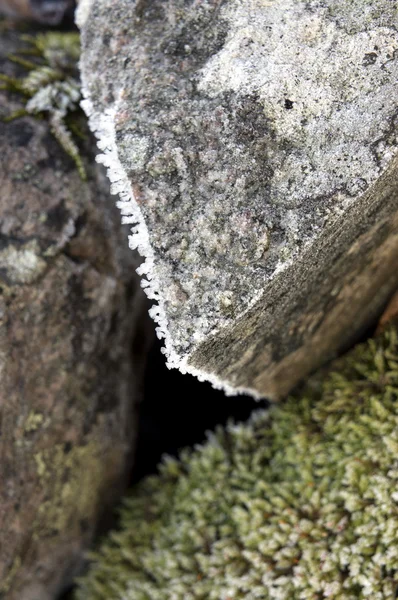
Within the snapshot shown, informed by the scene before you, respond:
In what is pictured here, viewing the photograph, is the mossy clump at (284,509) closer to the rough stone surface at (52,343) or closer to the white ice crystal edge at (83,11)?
the rough stone surface at (52,343)

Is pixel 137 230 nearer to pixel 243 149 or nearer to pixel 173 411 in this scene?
pixel 243 149

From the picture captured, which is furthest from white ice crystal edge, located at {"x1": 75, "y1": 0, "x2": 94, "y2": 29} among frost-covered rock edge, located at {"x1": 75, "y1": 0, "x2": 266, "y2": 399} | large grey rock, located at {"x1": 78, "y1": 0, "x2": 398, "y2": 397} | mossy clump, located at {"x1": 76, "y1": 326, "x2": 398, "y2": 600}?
mossy clump, located at {"x1": 76, "y1": 326, "x2": 398, "y2": 600}

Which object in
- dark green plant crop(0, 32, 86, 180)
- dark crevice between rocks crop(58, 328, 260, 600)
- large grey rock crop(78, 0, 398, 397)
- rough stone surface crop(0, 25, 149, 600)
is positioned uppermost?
large grey rock crop(78, 0, 398, 397)

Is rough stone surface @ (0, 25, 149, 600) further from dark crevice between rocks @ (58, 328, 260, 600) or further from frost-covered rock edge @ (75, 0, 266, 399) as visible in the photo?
frost-covered rock edge @ (75, 0, 266, 399)

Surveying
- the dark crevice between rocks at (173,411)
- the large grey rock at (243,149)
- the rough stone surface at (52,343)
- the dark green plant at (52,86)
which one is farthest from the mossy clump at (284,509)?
the dark green plant at (52,86)

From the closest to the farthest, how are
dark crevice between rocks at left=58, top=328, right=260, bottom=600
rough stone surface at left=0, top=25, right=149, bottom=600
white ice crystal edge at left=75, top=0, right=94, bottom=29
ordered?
white ice crystal edge at left=75, top=0, right=94, bottom=29, rough stone surface at left=0, top=25, right=149, bottom=600, dark crevice between rocks at left=58, top=328, right=260, bottom=600

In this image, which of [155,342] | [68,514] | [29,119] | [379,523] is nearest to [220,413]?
[155,342]
